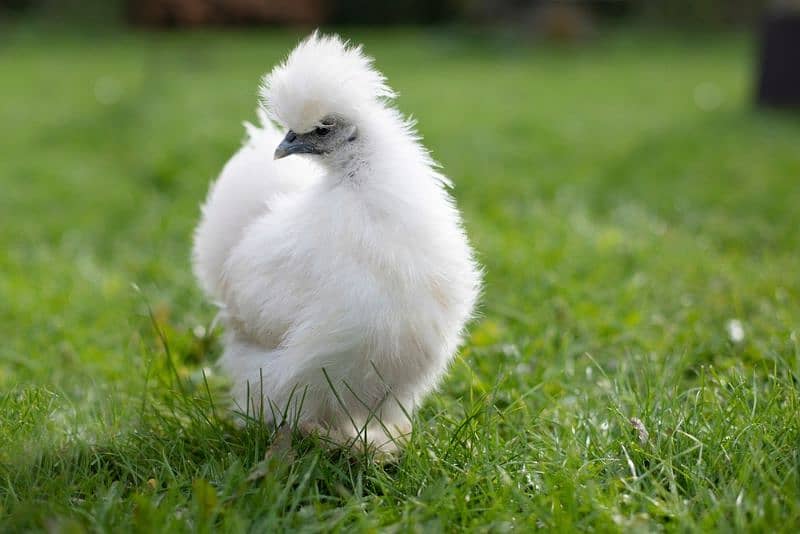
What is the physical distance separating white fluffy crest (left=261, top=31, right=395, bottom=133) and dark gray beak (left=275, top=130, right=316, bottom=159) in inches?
1.1

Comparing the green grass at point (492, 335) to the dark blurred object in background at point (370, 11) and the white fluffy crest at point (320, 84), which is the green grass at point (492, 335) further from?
the dark blurred object in background at point (370, 11)

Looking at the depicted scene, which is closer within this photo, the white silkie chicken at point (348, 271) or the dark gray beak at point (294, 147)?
the white silkie chicken at point (348, 271)

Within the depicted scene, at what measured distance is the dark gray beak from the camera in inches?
99.3

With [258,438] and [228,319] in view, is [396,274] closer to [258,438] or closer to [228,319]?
[258,438]

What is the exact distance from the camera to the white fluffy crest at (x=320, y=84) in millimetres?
2406

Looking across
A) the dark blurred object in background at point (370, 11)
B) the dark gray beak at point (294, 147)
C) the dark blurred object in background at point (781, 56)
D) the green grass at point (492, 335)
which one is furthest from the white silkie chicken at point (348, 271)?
the dark blurred object in background at point (370, 11)

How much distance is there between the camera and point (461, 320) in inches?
102

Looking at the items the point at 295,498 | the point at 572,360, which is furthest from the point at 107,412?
the point at 572,360

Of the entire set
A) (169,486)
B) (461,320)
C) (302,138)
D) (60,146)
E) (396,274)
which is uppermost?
(302,138)

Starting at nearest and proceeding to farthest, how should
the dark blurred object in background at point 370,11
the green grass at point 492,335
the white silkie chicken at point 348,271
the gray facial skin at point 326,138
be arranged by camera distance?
the green grass at point 492,335
the white silkie chicken at point 348,271
the gray facial skin at point 326,138
the dark blurred object in background at point 370,11

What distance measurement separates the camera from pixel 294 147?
Result: 2.53 metres

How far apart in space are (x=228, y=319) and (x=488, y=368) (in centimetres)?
103

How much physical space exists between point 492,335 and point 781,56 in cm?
613

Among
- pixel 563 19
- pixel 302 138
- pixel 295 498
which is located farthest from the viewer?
pixel 563 19
